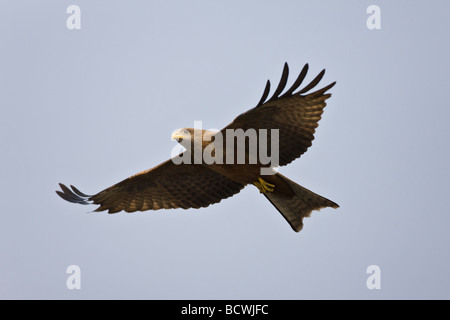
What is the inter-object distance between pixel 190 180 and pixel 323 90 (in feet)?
8.22

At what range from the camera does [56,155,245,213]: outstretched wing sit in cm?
1030

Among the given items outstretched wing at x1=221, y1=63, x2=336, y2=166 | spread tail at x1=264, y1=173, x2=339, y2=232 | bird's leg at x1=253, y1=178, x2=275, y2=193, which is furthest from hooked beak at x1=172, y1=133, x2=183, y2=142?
spread tail at x1=264, y1=173, x2=339, y2=232

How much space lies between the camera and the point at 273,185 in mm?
9836

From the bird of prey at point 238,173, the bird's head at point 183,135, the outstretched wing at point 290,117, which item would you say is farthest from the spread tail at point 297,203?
the bird's head at point 183,135

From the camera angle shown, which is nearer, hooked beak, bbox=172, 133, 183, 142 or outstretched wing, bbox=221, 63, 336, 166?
outstretched wing, bbox=221, 63, 336, 166

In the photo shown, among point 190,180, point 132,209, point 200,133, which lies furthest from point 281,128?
point 132,209

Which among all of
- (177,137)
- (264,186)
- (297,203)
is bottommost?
(297,203)

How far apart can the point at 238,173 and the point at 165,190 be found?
1385 millimetres

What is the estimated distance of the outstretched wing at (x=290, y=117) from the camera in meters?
9.09

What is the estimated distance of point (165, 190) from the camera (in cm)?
1056

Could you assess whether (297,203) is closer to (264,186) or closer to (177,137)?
(264,186)

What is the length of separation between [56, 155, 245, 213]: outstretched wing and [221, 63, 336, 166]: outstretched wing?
1128 millimetres

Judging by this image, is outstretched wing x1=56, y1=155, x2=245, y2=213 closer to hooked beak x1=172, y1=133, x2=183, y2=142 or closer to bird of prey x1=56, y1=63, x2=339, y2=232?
bird of prey x1=56, y1=63, x2=339, y2=232

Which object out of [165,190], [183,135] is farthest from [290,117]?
[165,190]
